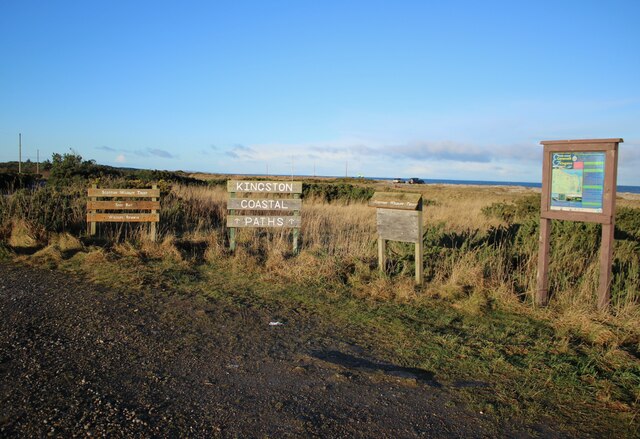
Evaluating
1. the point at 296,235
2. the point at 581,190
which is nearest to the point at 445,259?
the point at 581,190

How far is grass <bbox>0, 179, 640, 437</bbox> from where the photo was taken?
15.0 ft

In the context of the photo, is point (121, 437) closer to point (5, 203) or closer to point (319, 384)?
point (319, 384)

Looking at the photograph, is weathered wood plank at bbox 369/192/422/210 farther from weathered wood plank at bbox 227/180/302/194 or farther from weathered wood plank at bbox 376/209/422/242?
weathered wood plank at bbox 227/180/302/194

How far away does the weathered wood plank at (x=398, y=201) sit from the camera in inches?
334

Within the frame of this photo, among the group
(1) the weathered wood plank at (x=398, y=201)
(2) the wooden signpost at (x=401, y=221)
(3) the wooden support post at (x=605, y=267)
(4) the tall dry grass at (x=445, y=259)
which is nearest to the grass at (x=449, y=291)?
(4) the tall dry grass at (x=445, y=259)

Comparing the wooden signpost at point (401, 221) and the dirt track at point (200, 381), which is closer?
the dirt track at point (200, 381)

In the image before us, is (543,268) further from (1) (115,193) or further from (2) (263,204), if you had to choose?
(1) (115,193)

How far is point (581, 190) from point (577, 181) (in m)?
0.13

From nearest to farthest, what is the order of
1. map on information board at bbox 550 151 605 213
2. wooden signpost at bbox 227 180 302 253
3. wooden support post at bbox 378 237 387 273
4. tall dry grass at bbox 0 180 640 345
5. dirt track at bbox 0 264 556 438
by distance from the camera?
dirt track at bbox 0 264 556 438
map on information board at bbox 550 151 605 213
tall dry grass at bbox 0 180 640 345
wooden support post at bbox 378 237 387 273
wooden signpost at bbox 227 180 302 253

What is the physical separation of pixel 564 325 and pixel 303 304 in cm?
323

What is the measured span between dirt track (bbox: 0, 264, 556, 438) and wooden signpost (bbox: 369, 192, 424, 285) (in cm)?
265

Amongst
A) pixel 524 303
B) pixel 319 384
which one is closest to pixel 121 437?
pixel 319 384

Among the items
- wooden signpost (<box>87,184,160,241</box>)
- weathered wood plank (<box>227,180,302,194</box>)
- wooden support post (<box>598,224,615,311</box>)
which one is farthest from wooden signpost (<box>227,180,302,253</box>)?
wooden support post (<box>598,224,615,311</box>)

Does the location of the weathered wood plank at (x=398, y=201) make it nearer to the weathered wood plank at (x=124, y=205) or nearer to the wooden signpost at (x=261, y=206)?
the wooden signpost at (x=261, y=206)
